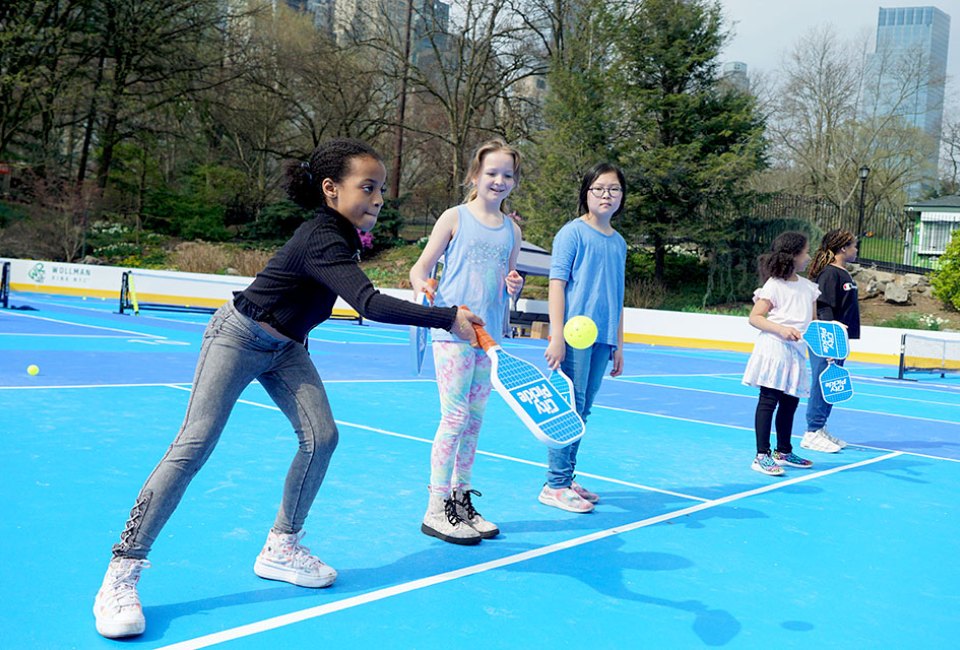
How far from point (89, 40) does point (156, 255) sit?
9.98 m

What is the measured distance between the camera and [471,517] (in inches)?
179

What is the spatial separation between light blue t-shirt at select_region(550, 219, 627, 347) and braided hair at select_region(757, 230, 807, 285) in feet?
7.33

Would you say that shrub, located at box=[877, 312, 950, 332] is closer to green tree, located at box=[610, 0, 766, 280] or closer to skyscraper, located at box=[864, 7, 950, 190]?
green tree, located at box=[610, 0, 766, 280]

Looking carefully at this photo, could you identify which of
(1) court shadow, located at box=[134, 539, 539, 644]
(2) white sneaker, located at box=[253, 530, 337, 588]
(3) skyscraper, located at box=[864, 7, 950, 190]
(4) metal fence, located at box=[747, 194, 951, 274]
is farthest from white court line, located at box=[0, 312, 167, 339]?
(3) skyscraper, located at box=[864, 7, 950, 190]

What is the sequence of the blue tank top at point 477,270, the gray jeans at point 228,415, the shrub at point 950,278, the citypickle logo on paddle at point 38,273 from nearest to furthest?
the gray jeans at point 228,415
the blue tank top at point 477,270
the shrub at point 950,278
the citypickle logo on paddle at point 38,273

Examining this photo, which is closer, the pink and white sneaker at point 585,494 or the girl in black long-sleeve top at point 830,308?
the pink and white sneaker at point 585,494

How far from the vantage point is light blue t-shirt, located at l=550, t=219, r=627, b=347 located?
521 centimetres

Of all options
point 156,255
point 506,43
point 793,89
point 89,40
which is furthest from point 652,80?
point 89,40

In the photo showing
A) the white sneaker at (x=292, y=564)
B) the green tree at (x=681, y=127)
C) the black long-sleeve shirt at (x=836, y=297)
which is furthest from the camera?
the green tree at (x=681, y=127)

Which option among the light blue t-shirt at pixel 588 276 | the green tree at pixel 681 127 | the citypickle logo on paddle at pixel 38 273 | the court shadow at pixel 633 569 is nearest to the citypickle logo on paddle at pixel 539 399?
the court shadow at pixel 633 569

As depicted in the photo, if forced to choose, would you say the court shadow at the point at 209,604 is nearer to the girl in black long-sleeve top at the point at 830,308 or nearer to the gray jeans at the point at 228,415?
the gray jeans at the point at 228,415

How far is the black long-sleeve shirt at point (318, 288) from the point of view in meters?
3.28

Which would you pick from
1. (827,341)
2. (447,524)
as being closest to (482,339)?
(447,524)

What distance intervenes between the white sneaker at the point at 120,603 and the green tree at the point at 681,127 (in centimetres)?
2680
